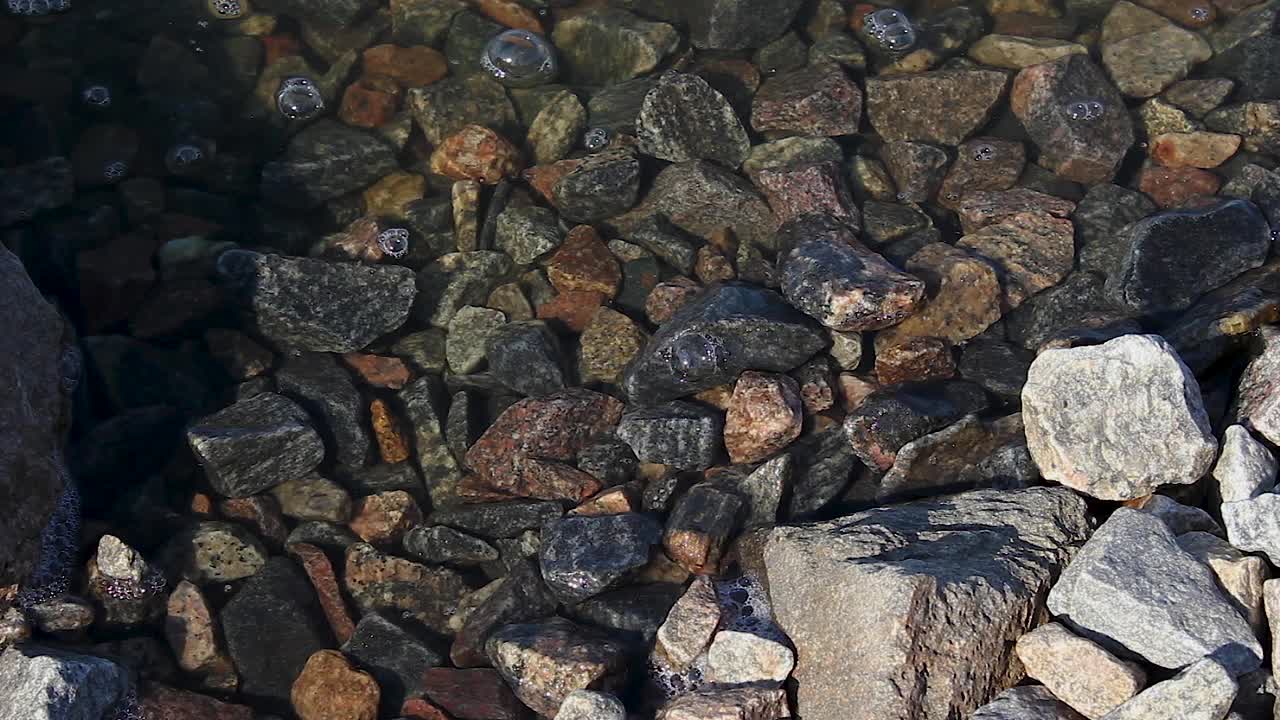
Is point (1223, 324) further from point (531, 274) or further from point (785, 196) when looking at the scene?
point (531, 274)

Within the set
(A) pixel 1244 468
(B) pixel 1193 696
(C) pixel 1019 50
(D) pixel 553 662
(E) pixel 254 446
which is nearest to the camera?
(B) pixel 1193 696

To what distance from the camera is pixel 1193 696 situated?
7.54 ft

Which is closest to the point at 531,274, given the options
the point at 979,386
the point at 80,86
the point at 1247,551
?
the point at 979,386

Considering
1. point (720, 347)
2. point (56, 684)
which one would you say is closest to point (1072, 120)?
point (720, 347)

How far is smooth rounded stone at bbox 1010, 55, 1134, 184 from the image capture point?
467 centimetres

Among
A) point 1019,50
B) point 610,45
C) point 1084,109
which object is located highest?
point 1019,50

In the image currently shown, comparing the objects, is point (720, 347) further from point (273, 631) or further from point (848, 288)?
point (273, 631)

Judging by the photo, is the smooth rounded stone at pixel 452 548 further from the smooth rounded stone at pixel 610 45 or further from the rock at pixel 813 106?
the smooth rounded stone at pixel 610 45

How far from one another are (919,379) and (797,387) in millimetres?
463

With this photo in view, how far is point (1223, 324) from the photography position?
346 centimetres

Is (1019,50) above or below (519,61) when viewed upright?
above

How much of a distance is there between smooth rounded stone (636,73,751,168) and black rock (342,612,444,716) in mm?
2425

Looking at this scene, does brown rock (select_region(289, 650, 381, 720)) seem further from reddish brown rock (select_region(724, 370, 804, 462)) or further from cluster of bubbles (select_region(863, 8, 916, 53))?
cluster of bubbles (select_region(863, 8, 916, 53))

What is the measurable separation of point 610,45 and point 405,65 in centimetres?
105
